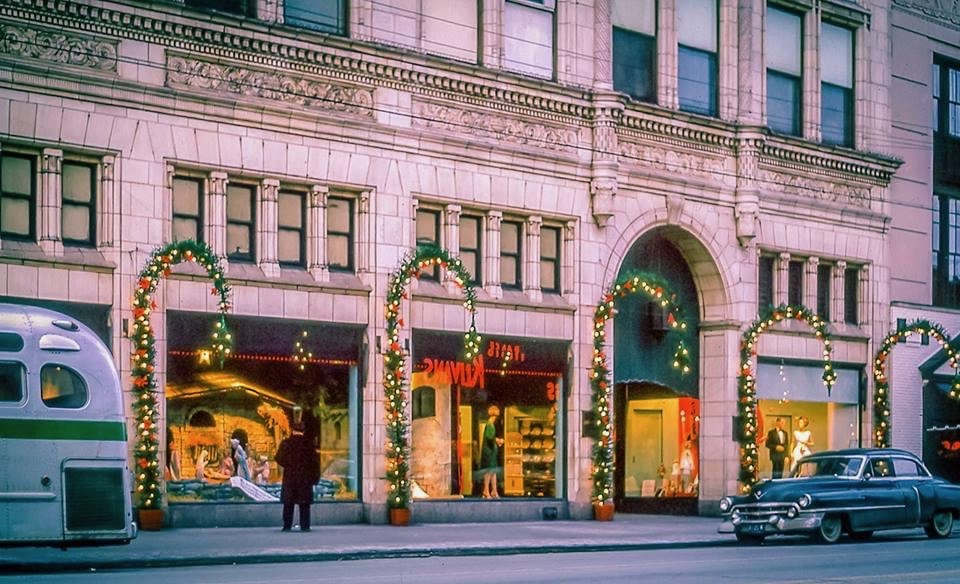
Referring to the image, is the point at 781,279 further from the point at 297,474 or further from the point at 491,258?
the point at 297,474

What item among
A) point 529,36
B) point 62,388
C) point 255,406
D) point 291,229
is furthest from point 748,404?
point 62,388

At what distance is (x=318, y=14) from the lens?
31453 mm

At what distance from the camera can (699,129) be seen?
38.4 m

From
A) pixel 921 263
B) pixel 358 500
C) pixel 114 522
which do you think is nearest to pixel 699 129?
pixel 921 263

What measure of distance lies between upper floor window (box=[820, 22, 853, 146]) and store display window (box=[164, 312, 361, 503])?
1651 cm

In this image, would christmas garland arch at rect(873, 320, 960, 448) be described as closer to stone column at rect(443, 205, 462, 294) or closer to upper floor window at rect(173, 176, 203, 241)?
stone column at rect(443, 205, 462, 294)

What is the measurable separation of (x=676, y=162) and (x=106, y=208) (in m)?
14.8

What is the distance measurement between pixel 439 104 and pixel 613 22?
580cm

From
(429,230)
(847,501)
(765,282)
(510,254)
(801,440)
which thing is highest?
(429,230)

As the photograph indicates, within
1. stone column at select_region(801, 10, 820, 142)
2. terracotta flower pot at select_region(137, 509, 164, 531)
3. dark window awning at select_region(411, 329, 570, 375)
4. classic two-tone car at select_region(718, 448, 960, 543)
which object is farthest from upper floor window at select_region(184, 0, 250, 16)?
stone column at select_region(801, 10, 820, 142)

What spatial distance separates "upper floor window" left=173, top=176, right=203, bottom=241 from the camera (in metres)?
29.2

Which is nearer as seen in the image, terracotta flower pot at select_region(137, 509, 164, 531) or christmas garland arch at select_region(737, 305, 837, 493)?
terracotta flower pot at select_region(137, 509, 164, 531)

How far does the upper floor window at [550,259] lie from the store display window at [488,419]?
127 cm

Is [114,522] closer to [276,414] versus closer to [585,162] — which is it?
[276,414]
